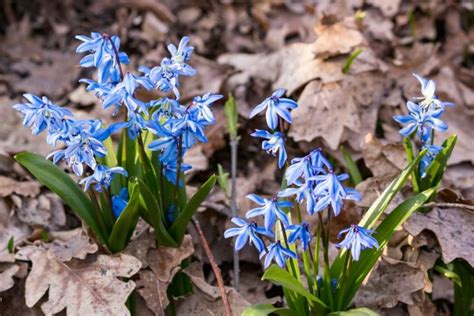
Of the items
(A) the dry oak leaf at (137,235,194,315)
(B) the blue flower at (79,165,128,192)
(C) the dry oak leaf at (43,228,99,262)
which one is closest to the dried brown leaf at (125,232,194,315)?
(A) the dry oak leaf at (137,235,194,315)

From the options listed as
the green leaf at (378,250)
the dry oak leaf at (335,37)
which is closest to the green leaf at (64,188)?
the green leaf at (378,250)

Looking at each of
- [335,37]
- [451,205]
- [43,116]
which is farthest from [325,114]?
[43,116]

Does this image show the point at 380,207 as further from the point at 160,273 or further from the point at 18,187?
the point at 18,187

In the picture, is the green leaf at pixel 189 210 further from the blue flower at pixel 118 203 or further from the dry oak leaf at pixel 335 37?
the dry oak leaf at pixel 335 37

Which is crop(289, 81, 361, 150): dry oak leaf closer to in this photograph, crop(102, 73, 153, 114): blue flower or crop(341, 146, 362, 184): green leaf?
crop(341, 146, 362, 184): green leaf

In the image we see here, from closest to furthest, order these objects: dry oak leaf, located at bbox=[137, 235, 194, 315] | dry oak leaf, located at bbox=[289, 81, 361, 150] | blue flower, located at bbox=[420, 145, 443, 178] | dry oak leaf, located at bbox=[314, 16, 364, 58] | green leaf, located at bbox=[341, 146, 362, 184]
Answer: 1. blue flower, located at bbox=[420, 145, 443, 178]
2. dry oak leaf, located at bbox=[137, 235, 194, 315]
3. green leaf, located at bbox=[341, 146, 362, 184]
4. dry oak leaf, located at bbox=[289, 81, 361, 150]
5. dry oak leaf, located at bbox=[314, 16, 364, 58]

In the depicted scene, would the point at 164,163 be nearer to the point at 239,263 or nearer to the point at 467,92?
the point at 239,263
